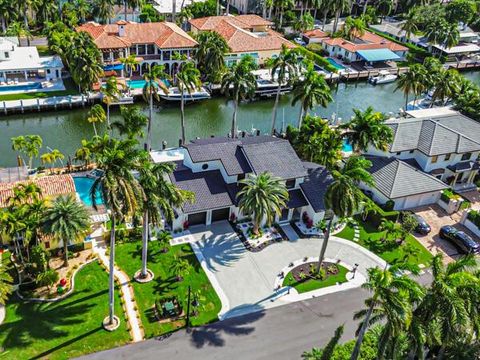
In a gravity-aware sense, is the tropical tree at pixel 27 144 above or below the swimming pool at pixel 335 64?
below

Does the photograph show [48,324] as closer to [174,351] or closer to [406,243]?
[174,351]

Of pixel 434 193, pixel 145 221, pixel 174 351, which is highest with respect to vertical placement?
pixel 145 221

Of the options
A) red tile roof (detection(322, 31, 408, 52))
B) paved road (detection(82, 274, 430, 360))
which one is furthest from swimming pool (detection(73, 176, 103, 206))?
red tile roof (detection(322, 31, 408, 52))

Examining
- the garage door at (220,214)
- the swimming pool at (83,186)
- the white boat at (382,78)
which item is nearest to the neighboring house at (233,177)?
the garage door at (220,214)

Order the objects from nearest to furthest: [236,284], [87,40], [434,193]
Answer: [236,284], [434,193], [87,40]

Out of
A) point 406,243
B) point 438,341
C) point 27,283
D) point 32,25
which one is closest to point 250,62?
point 406,243

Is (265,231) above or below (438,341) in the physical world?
below

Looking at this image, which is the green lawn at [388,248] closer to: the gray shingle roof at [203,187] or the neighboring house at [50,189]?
the gray shingle roof at [203,187]

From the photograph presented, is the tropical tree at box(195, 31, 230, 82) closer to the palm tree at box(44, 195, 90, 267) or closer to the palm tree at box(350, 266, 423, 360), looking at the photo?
the palm tree at box(44, 195, 90, 267)
